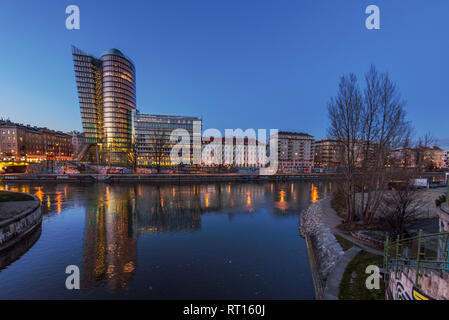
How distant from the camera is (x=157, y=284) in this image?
35.3ft

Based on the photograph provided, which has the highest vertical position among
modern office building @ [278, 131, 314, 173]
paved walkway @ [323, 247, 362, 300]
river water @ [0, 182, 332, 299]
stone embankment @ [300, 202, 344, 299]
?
modern office building @ [278, 131, 314, 173]

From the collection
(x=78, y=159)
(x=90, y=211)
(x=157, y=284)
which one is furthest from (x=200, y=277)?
(x=78, y=159)

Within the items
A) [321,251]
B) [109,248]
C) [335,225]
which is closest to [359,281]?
[321,251]

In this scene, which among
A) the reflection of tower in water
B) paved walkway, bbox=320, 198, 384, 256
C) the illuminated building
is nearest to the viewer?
the reflection of tower in water

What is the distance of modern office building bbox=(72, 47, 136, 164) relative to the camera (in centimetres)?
11075

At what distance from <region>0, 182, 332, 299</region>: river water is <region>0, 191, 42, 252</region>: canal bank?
745 mm

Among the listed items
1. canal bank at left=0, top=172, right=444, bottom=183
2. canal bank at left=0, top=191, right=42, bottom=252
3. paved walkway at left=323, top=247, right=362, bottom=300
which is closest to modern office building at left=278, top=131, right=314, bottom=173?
canal bank at left=0, top=172, right=444, bottom=183

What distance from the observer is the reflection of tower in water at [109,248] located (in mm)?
11391

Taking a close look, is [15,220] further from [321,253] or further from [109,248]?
[321,253]

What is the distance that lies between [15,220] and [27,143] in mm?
138889

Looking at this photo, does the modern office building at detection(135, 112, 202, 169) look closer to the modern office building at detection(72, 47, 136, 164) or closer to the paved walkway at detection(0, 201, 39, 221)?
the modern office building at detection(72, 47, 136, 164)

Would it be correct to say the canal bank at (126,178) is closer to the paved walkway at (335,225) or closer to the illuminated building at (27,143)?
the paved walkway at (335,225)

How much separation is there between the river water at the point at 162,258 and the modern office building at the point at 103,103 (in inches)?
3865

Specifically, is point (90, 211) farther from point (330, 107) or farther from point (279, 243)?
point (330, 107)
